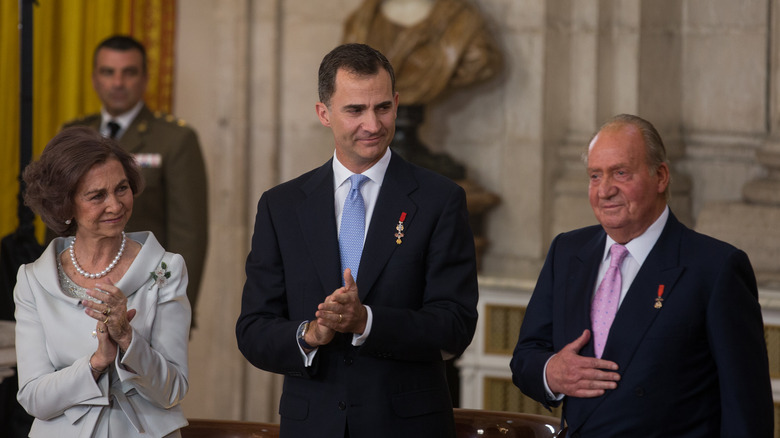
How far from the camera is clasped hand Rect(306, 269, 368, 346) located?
2.64 m

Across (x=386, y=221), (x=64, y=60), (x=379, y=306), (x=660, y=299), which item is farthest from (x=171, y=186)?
(x=660, y=299)

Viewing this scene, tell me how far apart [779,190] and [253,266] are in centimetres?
346

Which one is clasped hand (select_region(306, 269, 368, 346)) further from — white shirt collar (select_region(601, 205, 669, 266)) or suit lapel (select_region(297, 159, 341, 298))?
white shirt collar (select_region(601, 205, 669, 266))

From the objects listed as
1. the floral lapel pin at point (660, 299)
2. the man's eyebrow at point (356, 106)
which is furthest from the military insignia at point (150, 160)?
the floral lapel pin at point (660, 299)

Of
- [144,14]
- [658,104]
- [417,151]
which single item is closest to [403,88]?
[417,151]

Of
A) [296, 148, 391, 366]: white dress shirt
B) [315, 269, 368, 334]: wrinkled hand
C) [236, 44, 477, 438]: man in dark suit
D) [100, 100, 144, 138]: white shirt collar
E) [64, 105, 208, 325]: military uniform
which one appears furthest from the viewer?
[100, 100, 144, 138]: white shirt collar

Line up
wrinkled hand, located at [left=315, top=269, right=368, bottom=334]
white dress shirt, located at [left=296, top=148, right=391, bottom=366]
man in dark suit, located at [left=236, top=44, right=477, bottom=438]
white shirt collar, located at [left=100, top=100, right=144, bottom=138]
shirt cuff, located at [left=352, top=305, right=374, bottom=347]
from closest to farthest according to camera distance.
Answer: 1. wrinkled hand, located at [left=315, top=269, right=368, bottom=334]
2. shirt cuff, located at [left=352, top=305, right=374, bottom=347]
3. man in dark suit, located at [left=236, top=44, right=477, bottom=438]
4. white dress shirt, located at [left=296, top=148, right=391, bottom=366]
5. white shirt collar, located at [left=100, top=100, right=144, bottom=138]

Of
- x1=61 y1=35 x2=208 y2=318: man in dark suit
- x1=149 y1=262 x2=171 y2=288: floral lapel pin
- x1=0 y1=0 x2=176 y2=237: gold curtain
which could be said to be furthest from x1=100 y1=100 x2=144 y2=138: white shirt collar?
x1=149 y1=262 x2=171 y2=288: floral lapel pin

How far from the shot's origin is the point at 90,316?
9.36 feet

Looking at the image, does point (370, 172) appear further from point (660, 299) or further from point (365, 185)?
point (660, 299)

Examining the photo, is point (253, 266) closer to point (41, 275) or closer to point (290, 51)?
point (41, 275)

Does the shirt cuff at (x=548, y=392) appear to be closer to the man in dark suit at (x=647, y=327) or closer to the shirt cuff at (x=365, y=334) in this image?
the man in dark suit at (x=647, y=327)

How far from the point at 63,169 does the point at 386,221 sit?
824mm

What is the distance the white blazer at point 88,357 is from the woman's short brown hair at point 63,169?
144mm
